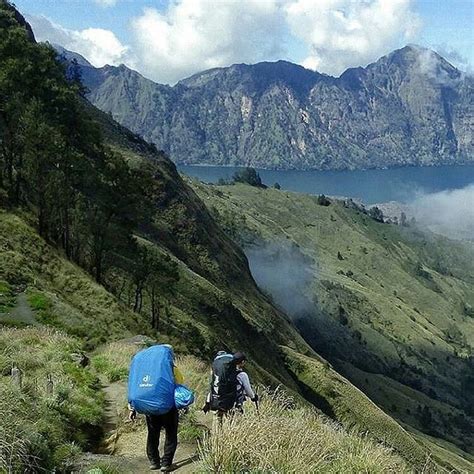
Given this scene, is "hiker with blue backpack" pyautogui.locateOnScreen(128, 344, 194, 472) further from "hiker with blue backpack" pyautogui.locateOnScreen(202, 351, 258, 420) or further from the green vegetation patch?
the green vegetation patch

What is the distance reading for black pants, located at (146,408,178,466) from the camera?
10.9m

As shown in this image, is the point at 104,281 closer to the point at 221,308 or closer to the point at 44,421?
the point at 221,308

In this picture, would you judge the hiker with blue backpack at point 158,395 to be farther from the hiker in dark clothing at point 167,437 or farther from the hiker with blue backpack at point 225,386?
the hiker with blue backpack at point 225,386

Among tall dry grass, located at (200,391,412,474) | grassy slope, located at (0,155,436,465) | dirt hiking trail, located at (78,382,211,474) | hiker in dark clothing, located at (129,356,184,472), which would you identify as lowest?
grassy slope, located at (0,155,436,465)

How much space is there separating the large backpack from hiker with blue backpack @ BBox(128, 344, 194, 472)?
138 centimetres

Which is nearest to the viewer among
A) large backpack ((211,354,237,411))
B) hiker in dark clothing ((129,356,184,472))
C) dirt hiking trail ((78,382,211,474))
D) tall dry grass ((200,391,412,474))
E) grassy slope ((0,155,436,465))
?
tall dry grass ((200,391,412,474))

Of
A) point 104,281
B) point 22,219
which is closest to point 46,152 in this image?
point 22,219

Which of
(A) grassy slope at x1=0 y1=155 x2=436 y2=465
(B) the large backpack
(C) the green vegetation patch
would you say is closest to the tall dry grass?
(B) the large backpack

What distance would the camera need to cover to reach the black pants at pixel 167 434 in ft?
35.6

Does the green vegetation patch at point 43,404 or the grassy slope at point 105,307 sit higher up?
the green vegetation patch at point 43,404

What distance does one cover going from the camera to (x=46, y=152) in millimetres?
49344

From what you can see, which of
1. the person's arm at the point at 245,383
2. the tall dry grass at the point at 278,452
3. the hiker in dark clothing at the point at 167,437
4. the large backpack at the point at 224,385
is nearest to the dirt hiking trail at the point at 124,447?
the hiker in dark clothing at the point at 167,437

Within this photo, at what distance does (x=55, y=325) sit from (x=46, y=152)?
2133 cm

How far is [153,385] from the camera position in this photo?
10562 mm
